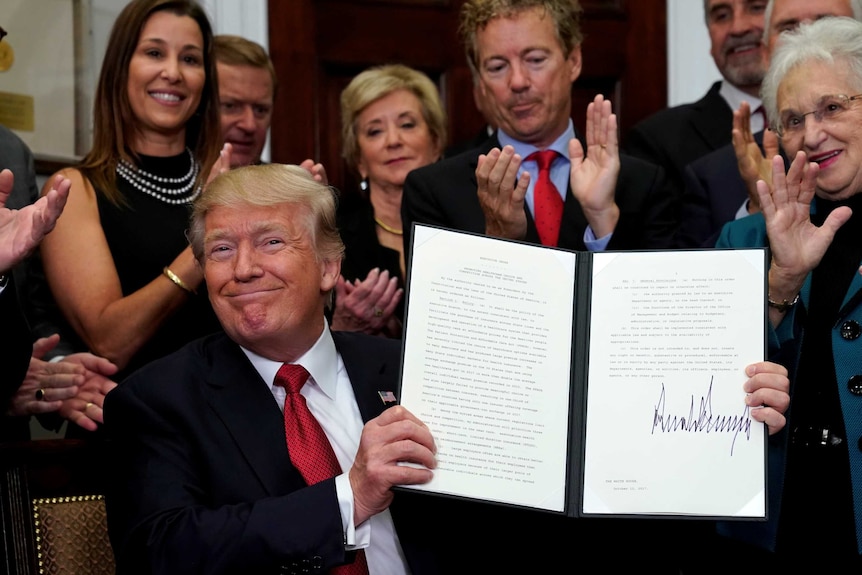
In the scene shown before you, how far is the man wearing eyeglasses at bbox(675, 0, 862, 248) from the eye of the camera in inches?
141

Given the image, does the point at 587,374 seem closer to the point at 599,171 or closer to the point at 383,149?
the point at 599,171

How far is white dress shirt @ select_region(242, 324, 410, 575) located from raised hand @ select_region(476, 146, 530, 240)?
2.13 ft

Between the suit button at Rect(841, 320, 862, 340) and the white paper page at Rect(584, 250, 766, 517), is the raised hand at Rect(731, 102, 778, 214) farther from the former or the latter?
the white paper page at Rect(584, 250, 766, 517)

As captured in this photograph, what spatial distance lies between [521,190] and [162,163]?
3.37ft

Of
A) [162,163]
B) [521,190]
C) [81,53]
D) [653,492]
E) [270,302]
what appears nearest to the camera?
[653,492]

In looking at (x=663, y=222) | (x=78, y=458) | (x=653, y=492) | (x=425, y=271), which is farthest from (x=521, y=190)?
(x=78, y=458)

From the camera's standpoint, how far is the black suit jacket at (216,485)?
2283 mm

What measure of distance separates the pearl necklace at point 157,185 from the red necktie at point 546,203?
0.95 m

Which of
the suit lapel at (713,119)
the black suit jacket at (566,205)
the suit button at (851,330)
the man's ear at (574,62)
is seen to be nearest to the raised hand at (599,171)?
the black suit jacket at (566,205)

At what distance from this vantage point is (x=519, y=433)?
235 centimetres

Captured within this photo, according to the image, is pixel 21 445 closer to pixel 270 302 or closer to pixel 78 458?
pixel 78 458

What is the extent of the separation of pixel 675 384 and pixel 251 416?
0.85 meters

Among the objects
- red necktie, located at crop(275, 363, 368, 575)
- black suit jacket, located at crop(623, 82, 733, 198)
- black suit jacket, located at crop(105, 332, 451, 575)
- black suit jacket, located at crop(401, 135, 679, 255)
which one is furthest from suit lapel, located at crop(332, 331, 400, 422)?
black suit jacket, located at crop(623, 82, 733, 198)
